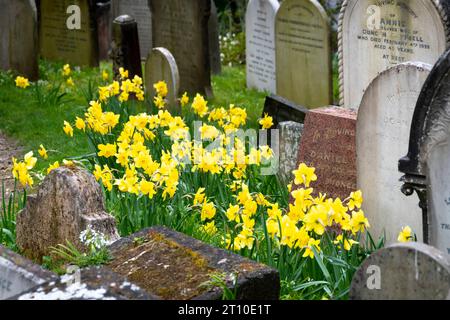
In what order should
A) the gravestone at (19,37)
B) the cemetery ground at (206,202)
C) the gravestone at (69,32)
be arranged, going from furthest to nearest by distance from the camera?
the gravestone at (69,32) < the gravestone at (19,37) < the cemetery ground at (206,202)

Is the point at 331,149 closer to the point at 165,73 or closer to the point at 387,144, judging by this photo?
the point at 387,144

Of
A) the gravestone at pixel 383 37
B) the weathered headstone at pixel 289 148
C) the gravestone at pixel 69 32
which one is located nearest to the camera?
the weathered headstone at pixel 289 148

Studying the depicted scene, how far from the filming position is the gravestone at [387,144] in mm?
6711

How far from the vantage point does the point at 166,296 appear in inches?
200

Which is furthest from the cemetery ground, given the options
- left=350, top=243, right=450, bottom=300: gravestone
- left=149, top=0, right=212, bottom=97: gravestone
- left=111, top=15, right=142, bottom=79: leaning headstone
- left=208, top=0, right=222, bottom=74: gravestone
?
left=208, top=0, right=222, bottom=74: gravestone

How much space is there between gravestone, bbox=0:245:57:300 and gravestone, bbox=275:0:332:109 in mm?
6438

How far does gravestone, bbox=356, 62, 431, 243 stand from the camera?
22.0 feet

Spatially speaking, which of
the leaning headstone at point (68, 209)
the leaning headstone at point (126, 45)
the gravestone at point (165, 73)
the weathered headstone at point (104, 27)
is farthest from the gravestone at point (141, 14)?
the leaning headstone at point (68, 209)

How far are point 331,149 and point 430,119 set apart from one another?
142cm

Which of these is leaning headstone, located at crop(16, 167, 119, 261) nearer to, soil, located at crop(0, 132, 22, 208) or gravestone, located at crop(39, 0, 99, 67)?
soil, located at crop(0, 132, 22, 208)

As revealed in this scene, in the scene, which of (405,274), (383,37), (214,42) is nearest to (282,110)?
(383,37)

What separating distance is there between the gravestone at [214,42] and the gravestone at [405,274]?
923 cm

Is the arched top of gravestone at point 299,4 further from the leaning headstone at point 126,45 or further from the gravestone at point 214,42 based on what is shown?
the gravestone at point 214,42

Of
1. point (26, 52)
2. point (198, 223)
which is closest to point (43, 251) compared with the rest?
point (198, 223)
